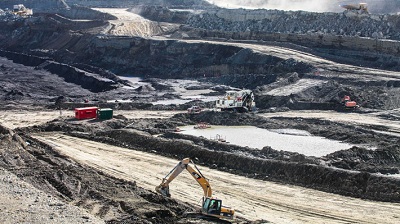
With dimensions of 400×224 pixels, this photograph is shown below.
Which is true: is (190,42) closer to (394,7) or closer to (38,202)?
(394,7)

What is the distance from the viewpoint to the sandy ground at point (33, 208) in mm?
15922

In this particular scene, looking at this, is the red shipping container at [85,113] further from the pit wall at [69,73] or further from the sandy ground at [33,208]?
the sandy ground at [33,208]

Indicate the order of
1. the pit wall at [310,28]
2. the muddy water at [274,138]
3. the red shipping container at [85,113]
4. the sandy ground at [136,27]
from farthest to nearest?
the sandy ground at [136,27] < the pit wall at [310,28] < the red shipping container at [85,113] < the muddy water at [274,138]

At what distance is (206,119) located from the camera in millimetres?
33625

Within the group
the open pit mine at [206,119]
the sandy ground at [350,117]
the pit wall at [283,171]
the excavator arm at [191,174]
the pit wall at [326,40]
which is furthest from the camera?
the pit wall at [326,40]

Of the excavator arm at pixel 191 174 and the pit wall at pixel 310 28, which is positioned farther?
A: the pit wall at pixel 310 28

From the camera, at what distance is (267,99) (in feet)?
132

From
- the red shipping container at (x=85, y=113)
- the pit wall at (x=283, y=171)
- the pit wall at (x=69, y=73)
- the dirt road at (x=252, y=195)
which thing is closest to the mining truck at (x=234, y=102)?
the red shipping container at (x=85, y=113)

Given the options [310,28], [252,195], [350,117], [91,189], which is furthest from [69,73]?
[252,195]

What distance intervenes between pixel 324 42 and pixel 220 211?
127 feet

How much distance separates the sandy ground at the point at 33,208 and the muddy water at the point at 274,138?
11749 millimetres

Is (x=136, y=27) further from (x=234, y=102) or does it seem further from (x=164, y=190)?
(x=164, y=190)

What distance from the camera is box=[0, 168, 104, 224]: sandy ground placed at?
15922 millimetres

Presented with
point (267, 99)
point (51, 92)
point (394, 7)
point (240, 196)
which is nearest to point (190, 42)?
point (51, 92)
